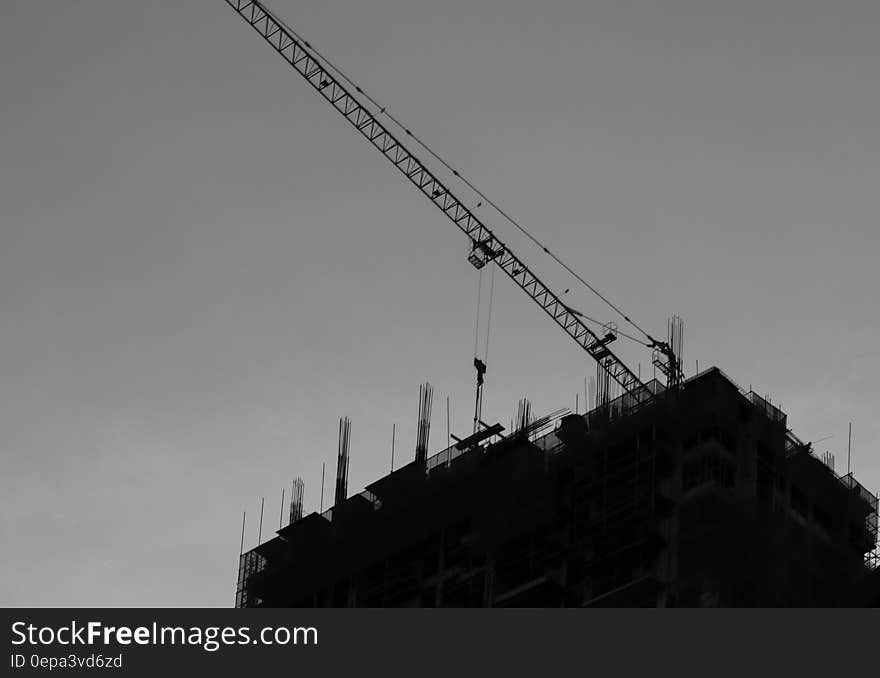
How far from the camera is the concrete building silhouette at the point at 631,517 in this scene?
109 metres

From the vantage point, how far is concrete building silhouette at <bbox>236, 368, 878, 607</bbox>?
358ft

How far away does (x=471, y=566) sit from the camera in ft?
395

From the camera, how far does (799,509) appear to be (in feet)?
381

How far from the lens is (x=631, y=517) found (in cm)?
11188
